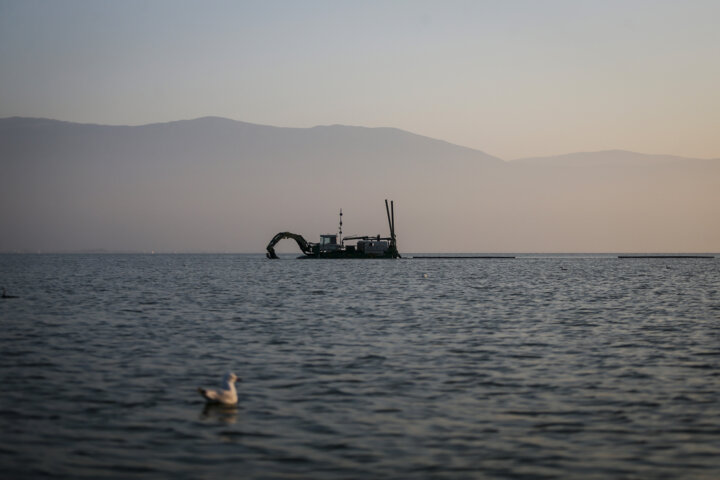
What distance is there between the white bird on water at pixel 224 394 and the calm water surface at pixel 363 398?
21 cm

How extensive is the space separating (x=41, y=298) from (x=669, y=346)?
38.4 m

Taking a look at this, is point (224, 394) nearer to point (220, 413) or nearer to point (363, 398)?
point (220, 413)

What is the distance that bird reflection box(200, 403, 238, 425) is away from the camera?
13.9 meters

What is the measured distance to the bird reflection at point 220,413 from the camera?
13873 millimetres

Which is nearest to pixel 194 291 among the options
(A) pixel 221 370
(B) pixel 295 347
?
(B) pixel 295 347

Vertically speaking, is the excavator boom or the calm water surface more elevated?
the excavator boom

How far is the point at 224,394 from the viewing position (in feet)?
47.9

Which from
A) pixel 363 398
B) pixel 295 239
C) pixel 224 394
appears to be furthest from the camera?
pixel 295 239

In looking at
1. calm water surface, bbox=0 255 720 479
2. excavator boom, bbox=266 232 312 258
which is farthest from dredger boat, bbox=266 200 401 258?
calm water surface, bbox=0 255 720 479

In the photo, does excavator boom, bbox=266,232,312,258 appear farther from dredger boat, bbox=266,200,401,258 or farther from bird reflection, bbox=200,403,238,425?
bird reflection, bbox=200,403,238,425

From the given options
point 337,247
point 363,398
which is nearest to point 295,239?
point 337,247

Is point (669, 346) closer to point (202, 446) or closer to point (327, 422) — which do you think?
point (327, 422)

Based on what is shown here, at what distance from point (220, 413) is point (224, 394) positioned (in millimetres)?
430

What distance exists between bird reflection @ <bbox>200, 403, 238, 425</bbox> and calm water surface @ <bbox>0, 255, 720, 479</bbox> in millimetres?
56
